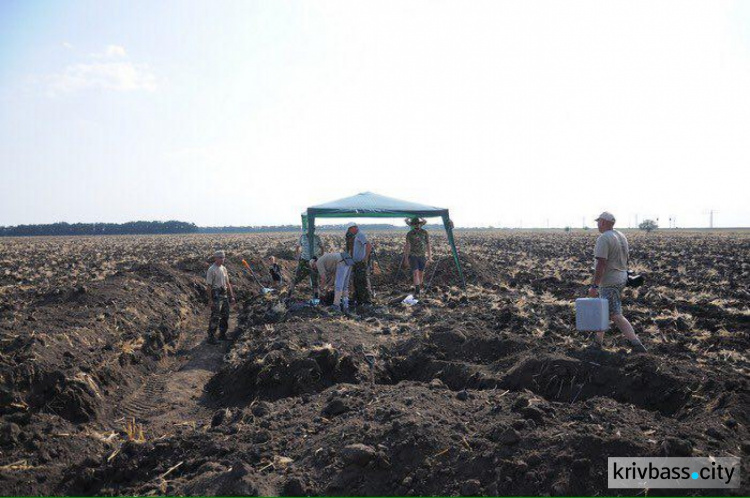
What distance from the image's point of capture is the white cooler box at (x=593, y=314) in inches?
268

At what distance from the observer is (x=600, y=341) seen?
710 centimetres

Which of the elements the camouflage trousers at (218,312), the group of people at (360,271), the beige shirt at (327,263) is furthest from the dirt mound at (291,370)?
the beige shirt at (327,263)

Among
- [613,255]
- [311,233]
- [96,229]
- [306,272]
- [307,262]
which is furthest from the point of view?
[96,229]

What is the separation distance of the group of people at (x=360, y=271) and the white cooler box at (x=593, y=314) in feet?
0.47

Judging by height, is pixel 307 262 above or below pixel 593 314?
above

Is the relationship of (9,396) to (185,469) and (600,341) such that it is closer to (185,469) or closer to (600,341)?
(185,469)

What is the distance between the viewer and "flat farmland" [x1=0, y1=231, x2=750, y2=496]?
13.2 feet

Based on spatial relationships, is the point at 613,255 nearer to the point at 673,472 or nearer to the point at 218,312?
the point at 673,472

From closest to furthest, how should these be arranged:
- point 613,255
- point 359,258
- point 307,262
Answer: point 613,255 < point 359,258 < point 307,262

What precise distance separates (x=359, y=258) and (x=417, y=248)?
1816 mm

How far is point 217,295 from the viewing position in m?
9.78

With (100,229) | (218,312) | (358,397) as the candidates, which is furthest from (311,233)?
(100,229)

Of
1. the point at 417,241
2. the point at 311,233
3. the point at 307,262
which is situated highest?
the point at 311,233

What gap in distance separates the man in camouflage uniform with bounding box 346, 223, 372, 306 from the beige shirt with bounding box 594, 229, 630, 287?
207 inches
